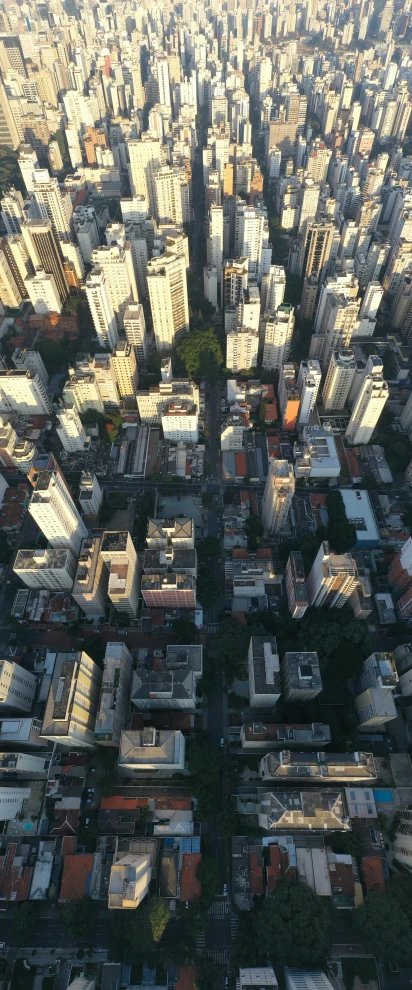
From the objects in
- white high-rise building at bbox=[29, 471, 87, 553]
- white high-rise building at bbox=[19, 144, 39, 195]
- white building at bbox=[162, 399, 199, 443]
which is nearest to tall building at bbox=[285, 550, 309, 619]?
white building at bbox=[162, 399, 199, 443]

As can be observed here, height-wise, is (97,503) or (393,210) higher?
(393,210)

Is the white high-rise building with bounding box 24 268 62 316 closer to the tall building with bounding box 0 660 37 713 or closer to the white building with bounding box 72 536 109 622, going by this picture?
the white building with bounding box 72 536 109 622

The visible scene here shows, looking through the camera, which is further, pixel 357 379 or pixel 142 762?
pixel 357 379

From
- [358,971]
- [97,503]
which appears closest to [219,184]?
[97,503]

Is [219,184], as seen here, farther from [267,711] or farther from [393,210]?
[267,711]

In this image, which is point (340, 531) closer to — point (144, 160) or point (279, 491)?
point (279, 491)

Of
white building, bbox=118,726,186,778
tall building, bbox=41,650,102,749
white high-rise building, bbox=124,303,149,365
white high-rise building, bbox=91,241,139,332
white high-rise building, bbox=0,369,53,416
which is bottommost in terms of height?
white building, bbox=118,726,186,778

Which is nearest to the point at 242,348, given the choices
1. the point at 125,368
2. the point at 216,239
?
the point at 125,368

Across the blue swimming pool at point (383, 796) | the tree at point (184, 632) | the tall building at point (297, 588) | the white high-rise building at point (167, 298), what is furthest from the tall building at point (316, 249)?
the blue swimming pool at point (383, 796)
